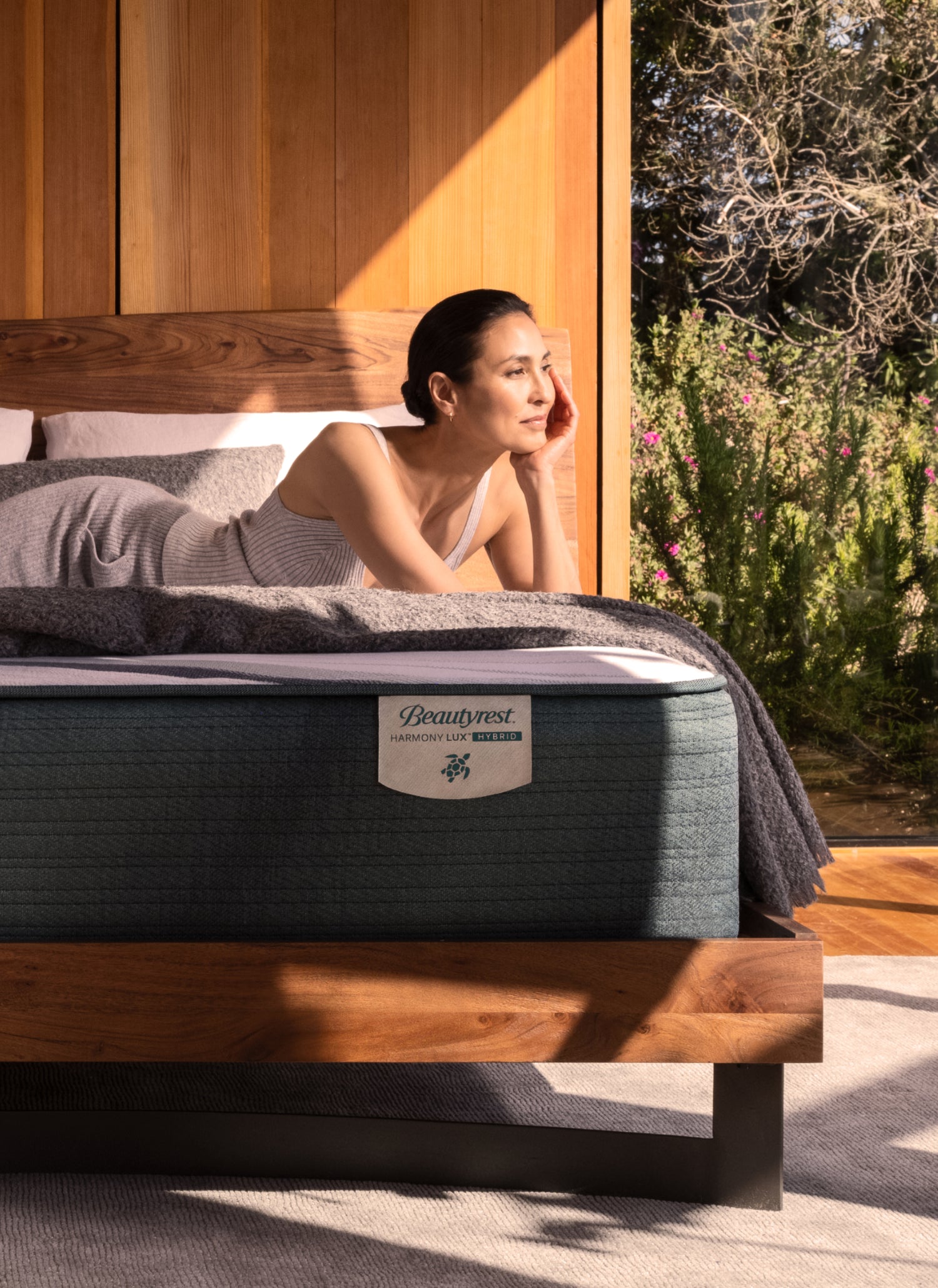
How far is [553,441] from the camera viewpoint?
8.81ft

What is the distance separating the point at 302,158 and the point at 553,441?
1.21m

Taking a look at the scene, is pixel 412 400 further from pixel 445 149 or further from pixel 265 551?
pixel 445 149

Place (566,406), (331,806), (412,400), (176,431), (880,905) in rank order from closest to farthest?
1. (331,806)
2. (412,400)
3. (566,406)
4. (880,905)
5. (176,431)

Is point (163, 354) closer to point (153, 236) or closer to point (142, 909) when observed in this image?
point (153, 236)

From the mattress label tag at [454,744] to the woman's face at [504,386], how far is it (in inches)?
52.5

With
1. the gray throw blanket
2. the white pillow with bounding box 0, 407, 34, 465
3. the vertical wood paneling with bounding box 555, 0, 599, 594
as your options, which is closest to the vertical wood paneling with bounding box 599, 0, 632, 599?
the vertical wood paneling with bounding box 555, 0, 599, 594

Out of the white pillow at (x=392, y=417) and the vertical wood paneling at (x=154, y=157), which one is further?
the vertical wood paneling at (x=154, y=157)

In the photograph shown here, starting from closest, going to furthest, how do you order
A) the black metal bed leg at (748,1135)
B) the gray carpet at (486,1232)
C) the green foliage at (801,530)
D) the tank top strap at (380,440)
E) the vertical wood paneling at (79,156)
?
the gray carpet at (486,1232) < the black metal bed leg at (748,1135) < the tank top strap at (380,440) < the vertical wood paneling at (79,156) < the green foliage at (801,530)

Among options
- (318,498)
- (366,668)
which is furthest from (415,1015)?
(318,498)

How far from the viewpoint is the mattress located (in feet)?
→ 3.91

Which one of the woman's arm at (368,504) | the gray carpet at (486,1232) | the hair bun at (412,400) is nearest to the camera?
the gray carpet at (486,1232)

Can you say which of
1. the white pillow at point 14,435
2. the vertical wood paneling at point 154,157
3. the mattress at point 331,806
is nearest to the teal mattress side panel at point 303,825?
the mattress at point 331,806

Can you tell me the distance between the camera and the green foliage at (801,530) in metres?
3.44

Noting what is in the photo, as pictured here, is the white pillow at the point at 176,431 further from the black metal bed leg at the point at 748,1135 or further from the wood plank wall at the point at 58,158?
the black metal bed leg at the point at 748,1135
